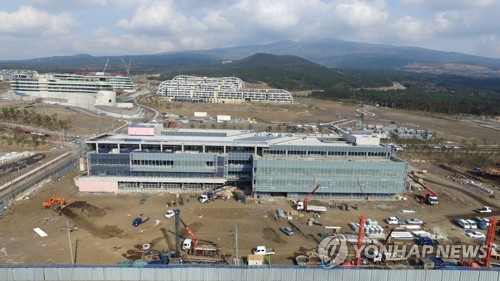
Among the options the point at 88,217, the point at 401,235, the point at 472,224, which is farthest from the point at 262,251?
the point at 472,224

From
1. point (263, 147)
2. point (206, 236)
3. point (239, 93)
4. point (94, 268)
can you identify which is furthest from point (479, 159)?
point (239, 93)

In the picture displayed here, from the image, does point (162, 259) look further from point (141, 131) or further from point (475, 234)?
point (475, 234)

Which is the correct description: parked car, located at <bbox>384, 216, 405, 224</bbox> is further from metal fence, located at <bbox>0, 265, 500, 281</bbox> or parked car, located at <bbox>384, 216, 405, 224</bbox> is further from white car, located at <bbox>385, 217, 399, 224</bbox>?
metal fence, located at <bbox>0, 265, 500, 281</bbox>

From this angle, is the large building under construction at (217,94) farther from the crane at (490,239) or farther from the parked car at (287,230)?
the crane at (490,239)

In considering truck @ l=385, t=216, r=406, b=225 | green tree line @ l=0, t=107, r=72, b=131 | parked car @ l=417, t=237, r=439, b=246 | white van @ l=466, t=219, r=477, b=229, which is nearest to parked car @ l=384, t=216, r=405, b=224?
truck @ l=385, t=216, r=406, b=225

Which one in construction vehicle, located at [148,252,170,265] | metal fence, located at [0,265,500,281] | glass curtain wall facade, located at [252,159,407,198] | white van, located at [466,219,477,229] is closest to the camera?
metal fence, located at [0,265,500,281]

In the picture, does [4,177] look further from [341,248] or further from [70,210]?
[341,248]
